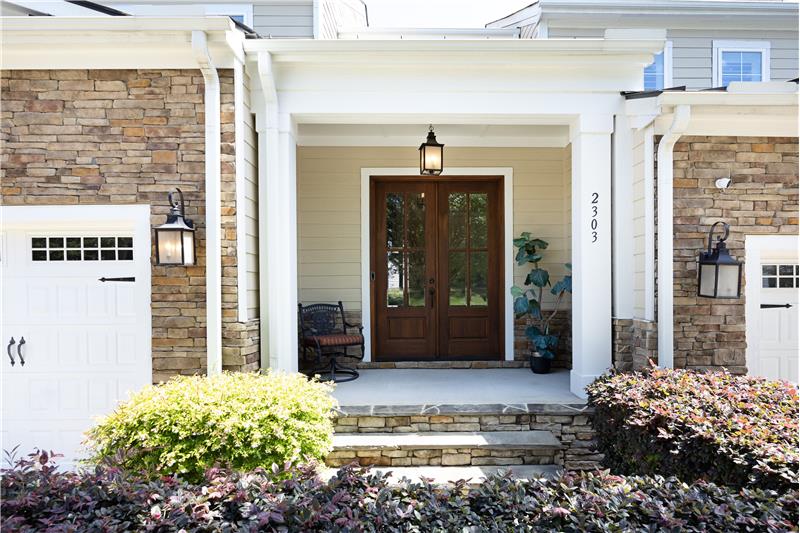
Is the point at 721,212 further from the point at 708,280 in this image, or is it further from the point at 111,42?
the point at 111,42

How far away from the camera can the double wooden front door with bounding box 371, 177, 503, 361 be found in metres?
5.91

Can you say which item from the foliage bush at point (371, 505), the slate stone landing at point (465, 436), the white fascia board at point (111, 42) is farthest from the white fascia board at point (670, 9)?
the foliage bush at point (371, 505)

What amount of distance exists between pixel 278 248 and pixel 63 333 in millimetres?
1874

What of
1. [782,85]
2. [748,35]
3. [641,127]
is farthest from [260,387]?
[748,35]

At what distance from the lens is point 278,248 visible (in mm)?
4129

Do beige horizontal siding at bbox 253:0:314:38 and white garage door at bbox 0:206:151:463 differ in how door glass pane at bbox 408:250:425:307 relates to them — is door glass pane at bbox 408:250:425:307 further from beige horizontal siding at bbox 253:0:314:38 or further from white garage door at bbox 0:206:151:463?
beige horizontal siding at bbox 253:0:314:38

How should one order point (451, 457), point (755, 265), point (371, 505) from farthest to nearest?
point (755, 265) → point (451, 457) → point (371, 505)

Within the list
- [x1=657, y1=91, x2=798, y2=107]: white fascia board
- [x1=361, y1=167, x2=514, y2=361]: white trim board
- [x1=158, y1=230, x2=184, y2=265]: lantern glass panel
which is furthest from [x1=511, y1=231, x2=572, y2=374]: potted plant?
[x1=158, y1=230, x2=184, y2=265]: lantern glass panel

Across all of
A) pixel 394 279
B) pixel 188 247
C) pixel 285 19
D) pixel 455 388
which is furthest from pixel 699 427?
pixel 285 19

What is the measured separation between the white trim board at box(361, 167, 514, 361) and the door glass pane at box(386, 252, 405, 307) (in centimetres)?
28

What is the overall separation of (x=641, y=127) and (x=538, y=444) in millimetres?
2756

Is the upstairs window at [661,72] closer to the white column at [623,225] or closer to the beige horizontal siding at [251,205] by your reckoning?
the white column at [623,225]

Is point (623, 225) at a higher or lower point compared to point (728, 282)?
higher

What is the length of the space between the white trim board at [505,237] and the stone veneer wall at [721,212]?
190 cm
